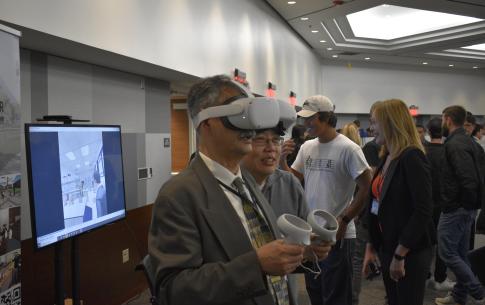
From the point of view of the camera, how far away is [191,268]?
1018 mm

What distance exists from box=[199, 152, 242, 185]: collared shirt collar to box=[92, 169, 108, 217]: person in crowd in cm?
148

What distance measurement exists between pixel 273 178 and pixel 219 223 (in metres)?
0.84

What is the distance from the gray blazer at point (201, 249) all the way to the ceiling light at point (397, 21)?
290 inches

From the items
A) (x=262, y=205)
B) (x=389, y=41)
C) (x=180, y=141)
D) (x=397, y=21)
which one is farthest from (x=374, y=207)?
(x=389, y=41)

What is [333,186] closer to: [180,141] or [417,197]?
[417,197]

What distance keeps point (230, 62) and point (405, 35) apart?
5617mm

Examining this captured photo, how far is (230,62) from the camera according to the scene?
474 centimetres

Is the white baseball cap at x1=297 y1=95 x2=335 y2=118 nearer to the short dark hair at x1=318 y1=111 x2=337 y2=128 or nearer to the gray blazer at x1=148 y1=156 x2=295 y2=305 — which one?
the short dark hair at x1=318 y1=111 x2=337 y2=128

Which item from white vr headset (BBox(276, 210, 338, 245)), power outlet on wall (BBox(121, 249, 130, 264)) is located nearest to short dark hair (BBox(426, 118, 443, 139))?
white vr headset (BBox(276, 210, 338, 245))

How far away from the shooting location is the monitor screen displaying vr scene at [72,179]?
194 cm

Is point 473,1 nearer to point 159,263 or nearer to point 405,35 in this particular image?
point 405,35

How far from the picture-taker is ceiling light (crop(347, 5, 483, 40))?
25.5 ft

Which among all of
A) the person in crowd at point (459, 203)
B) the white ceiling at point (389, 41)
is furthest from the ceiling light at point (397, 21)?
the person in crowd at point (459, 203)

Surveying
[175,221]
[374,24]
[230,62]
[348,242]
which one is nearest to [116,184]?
[348,242]
